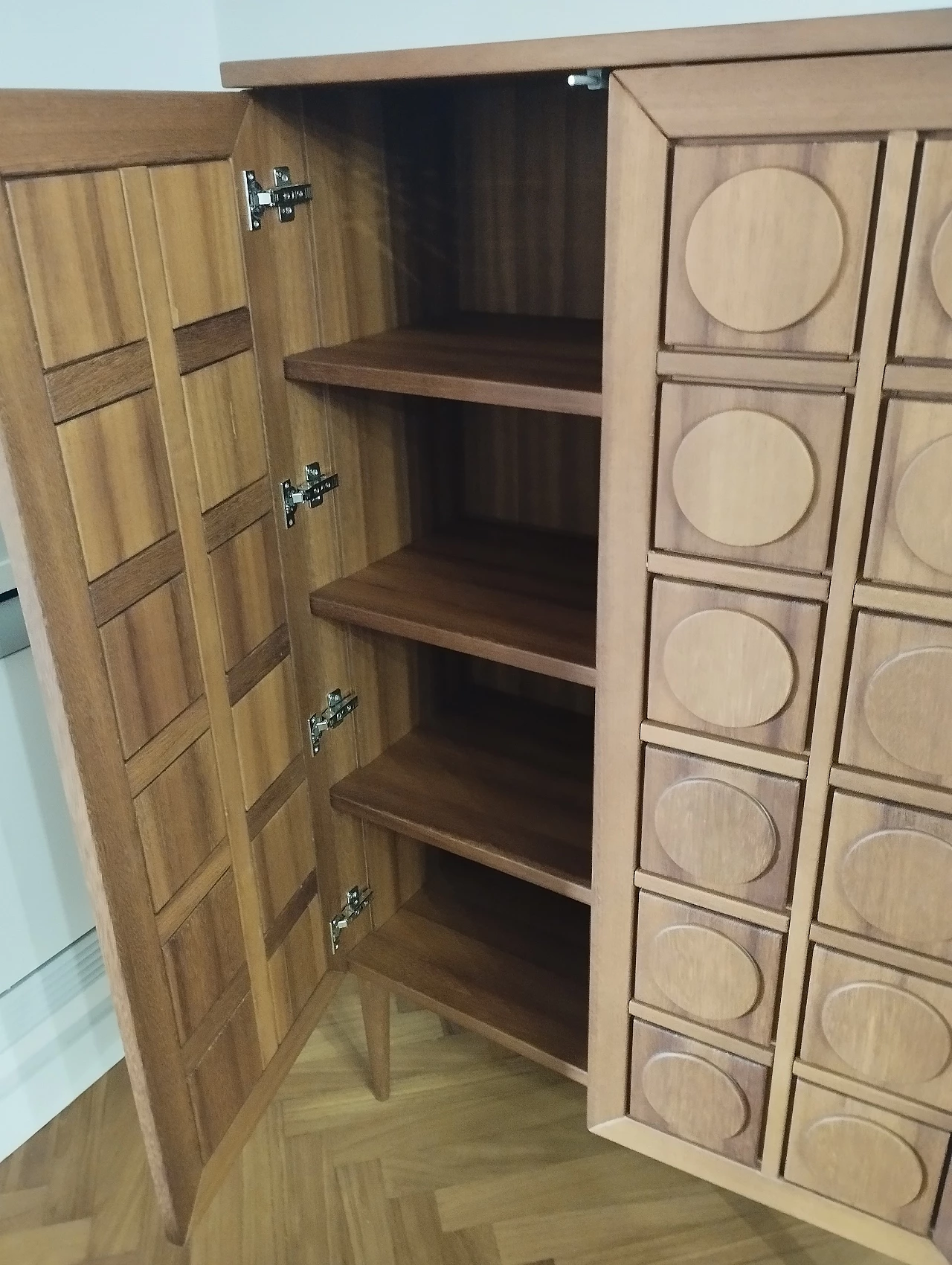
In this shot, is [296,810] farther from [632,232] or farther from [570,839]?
[632,232]

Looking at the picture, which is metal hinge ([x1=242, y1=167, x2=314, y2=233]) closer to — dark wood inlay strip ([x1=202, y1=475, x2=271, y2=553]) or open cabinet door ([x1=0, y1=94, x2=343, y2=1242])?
open cabinet door ([x1=0, y1=94, x2=343, y2=1242])

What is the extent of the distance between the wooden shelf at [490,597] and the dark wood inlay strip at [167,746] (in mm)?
194

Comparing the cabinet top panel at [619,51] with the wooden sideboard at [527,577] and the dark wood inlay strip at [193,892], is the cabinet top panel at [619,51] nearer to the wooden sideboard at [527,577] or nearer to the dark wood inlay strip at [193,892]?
the wooden sideboard at [527,577]

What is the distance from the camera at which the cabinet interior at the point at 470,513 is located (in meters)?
1.04

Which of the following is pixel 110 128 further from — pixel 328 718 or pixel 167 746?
pixel 328 718

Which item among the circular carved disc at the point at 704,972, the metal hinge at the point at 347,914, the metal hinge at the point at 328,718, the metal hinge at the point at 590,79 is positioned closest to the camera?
the metal hinge at the point at 590,79

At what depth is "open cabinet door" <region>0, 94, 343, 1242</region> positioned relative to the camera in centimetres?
78

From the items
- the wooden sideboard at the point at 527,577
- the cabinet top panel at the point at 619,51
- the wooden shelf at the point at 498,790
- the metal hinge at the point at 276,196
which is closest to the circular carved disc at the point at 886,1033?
the wooden sideboard at the point at 527,577

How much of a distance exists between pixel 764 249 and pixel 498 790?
2.35 feet

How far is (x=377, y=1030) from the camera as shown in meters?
1.35

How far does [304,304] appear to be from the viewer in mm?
1036

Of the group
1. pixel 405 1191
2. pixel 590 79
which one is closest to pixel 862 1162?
pixel 405 1191

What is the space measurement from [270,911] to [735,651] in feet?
2.18

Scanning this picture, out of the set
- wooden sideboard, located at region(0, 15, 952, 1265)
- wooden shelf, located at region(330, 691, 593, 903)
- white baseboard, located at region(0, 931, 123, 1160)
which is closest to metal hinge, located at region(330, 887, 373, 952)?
wooden sideboard, located at region(0, 15, 952, 1265)
